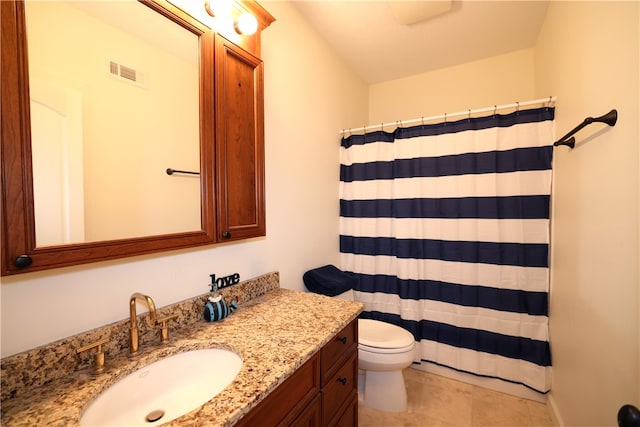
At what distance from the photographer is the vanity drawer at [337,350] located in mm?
999

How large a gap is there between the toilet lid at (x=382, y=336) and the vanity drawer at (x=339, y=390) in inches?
15.0

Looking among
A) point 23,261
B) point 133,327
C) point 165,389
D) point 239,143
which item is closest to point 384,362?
point 165,389

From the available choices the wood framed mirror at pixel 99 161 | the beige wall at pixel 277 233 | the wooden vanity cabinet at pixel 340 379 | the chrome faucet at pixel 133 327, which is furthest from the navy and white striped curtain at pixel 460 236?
the chrome faucet at pixel 133 327

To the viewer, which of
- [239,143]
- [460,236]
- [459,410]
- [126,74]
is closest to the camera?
[126,74]

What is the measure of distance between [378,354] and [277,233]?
953 mm

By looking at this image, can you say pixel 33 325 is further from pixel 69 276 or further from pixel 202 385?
pixel 202 385

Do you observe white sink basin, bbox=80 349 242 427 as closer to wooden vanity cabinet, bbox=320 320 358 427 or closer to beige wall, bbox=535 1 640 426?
wooden vanity cabinet, bbox=320 320 358 427

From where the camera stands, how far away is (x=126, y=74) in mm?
878

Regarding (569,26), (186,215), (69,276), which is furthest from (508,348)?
(69,276)

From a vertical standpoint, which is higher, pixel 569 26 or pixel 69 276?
pixel 569 26

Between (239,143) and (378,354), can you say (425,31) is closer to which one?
(239,143)

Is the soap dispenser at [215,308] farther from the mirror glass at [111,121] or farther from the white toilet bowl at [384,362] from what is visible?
the white toilet bowl at [384,362]

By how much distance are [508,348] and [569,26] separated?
76.6 inches

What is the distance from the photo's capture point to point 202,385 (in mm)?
852
